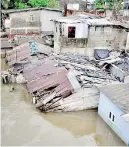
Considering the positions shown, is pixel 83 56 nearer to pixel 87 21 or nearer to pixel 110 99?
pixel 87 21

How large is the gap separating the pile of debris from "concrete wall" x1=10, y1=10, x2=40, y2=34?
778 cm

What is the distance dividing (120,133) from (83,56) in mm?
10077

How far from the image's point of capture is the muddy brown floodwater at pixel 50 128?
12.8m

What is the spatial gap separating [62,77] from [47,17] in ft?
46.7

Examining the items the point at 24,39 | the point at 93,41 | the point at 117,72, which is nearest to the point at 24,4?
the point at 24,39

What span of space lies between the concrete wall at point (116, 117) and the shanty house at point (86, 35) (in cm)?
886

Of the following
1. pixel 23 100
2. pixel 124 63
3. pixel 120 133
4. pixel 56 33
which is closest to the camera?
pixel 120 133

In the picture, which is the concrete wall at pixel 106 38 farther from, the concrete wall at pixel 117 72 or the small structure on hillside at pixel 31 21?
the small structure on hillside at pixel 31 21

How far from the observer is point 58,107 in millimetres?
14961

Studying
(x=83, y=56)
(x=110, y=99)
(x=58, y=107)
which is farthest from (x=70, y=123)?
(x=83, y=56)

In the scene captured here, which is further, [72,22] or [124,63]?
[72,22]

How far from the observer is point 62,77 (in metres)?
16.2

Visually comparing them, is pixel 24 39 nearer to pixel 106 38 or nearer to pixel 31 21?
pixel 31 21

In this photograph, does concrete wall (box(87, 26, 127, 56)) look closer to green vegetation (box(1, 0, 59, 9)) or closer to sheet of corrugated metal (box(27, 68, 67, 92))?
sheet of corrugated metal (box(27, 68, 67, 92))
